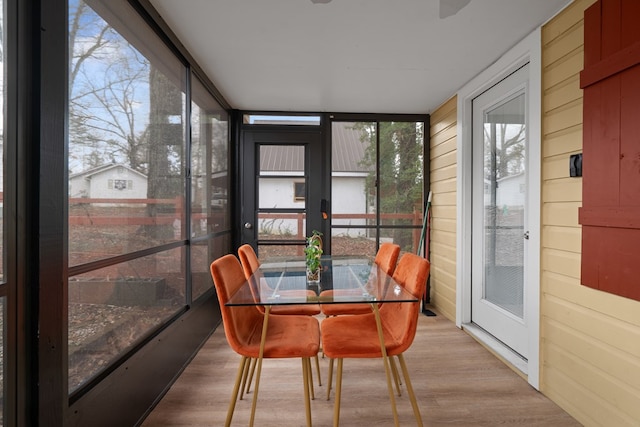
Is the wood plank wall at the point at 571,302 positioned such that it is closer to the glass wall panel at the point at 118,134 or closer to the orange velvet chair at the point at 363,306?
the orange velvet chair at the point at 363,306

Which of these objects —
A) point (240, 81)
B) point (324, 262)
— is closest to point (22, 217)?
point (324, 262)

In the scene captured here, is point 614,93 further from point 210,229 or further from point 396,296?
point 210,229

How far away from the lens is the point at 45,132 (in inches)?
47.9

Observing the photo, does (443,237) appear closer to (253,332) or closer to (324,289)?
(324,289)

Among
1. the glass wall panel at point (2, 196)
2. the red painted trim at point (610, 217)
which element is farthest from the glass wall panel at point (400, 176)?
the glass wall panel at point (2, 196)

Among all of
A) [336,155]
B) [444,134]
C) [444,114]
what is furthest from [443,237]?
[336,155]

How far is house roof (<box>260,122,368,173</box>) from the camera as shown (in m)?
4.04

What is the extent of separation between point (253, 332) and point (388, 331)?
80 cm

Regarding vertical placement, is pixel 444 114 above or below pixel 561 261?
above

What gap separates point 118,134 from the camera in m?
1.69

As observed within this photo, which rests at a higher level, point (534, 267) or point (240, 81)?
point (240, 81)

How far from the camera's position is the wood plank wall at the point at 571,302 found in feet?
5.25

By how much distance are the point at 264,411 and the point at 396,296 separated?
1071mm

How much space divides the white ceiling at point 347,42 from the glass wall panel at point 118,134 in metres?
0.41
